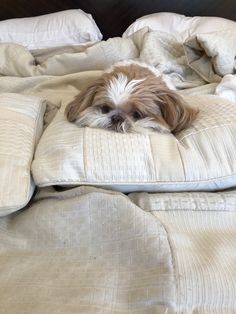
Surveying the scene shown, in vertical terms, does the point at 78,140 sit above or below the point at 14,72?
above

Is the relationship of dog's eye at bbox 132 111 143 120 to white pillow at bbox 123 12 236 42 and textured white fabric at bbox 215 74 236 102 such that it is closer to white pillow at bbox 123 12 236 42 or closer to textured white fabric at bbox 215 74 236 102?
textured white fabric at bbox 215 74 236 102

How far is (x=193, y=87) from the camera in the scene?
5.23 feet

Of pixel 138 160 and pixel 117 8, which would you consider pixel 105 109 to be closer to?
pixel 138 160

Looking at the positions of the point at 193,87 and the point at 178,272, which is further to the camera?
the point at 193,87

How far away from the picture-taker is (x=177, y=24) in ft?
6.03

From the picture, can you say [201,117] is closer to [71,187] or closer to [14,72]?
[71,187]

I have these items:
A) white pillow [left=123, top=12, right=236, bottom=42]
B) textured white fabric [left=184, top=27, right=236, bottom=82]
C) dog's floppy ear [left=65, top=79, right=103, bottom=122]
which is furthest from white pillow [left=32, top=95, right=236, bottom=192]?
white pillow [left=123, top=12, right=236, bottom=42]

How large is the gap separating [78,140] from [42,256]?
31 cm

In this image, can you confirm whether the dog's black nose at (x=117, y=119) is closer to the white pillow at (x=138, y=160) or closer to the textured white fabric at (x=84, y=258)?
the white pillow at (x=138, y=160)

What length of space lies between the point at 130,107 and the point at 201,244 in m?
0.51

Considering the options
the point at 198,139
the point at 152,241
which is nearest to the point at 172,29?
the point at 198,139

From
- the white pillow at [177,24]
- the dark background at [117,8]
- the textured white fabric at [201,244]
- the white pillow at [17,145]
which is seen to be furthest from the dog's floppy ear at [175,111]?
the dark background at [117,8]

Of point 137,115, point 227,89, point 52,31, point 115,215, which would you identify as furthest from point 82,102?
point 52,31

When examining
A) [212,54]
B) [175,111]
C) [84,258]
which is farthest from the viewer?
[212,54]
